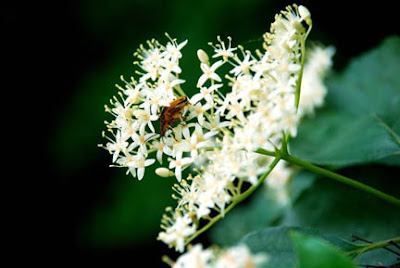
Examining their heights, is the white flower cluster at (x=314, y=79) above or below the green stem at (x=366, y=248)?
above

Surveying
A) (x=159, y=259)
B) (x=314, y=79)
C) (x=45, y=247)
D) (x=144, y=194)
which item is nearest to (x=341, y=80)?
(x=314, y=79)

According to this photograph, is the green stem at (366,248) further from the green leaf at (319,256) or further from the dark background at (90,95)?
the dark background at (90,95)

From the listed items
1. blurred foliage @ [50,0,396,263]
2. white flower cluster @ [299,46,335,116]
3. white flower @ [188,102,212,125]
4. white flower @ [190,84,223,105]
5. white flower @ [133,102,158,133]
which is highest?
blurred foliage @ [50,0,396,263]

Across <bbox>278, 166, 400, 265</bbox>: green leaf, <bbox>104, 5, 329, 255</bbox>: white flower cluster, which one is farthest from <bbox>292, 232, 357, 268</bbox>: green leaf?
<bbox>278, 166, 400, 265</bbox>: green leaf

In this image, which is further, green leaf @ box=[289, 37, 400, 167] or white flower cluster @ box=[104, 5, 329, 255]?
green leaf @ box=[289, 37, 400, 167]

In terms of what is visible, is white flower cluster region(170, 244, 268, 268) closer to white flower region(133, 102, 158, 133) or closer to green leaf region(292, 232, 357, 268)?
green leaf region(292, 232, 357, 268)

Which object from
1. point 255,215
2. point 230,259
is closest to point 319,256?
point 230,259

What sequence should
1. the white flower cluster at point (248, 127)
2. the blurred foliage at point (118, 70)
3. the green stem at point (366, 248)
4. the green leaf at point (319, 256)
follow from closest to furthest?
the green leaf at point (319, 256) → the white flower cluster at point (248, 127) → the green stem at point (366, 248) → the blurred foliage at point (118, 70)

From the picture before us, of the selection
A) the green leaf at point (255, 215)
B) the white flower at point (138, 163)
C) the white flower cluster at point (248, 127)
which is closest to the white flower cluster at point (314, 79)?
the green leaf at point (255, 215)
